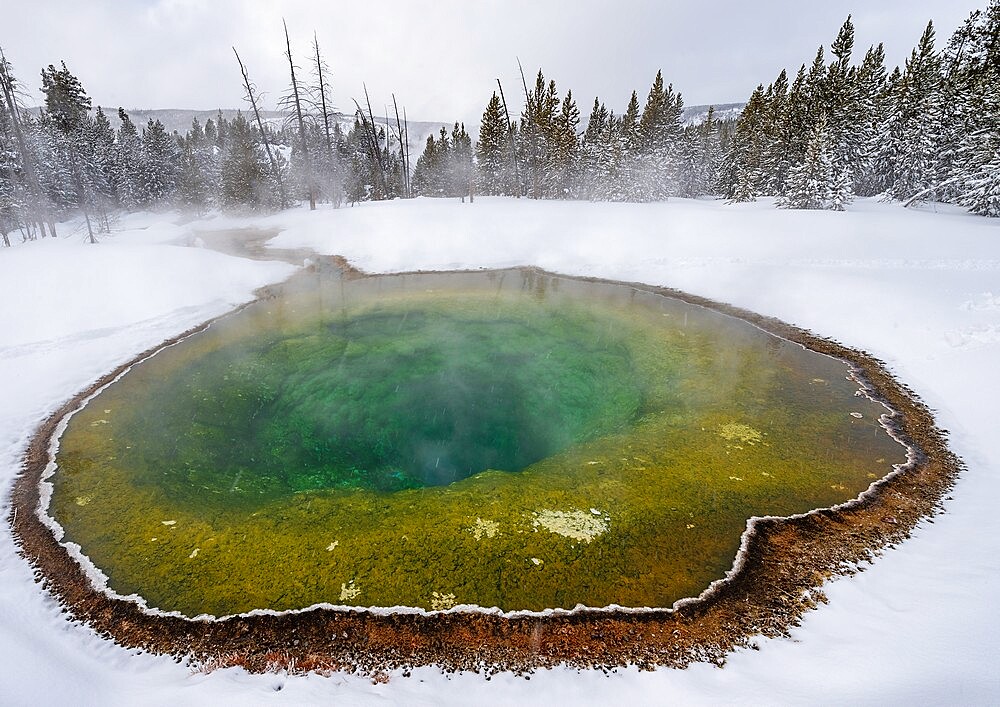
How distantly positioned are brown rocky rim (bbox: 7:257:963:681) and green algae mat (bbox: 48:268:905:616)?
216mm

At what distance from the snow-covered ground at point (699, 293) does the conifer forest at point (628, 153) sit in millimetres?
5750

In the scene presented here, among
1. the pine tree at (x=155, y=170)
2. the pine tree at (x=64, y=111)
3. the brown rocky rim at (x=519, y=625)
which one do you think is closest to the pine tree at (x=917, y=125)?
the brown rocky rim at (x=519, y=625)

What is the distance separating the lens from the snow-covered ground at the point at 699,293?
13.5 feet

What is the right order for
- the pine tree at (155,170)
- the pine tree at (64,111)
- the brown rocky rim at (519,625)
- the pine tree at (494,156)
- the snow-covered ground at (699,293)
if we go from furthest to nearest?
the pine tree at (155,170) < the pine tree at (494,156) < the pine tree at (64,111) < the brown rocky rim at (519,625) < the snow-covered ground at (699,293)

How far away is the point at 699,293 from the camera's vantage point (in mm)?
16812

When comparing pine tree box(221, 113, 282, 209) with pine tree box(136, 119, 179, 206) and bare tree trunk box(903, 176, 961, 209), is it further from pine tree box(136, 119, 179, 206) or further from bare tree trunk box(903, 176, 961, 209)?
bare tree trunk box(903, 176, 961, 209)

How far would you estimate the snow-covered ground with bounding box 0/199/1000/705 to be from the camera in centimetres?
411

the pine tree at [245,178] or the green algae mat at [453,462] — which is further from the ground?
the pine tree at [245,178]

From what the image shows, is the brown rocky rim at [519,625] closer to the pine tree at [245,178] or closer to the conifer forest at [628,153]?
the conifer forest at [628,153]

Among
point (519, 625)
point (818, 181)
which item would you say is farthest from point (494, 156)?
point (519, 625)

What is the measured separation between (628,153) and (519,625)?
4282cm

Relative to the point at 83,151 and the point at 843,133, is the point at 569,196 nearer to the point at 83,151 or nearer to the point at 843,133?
the point at 843,133

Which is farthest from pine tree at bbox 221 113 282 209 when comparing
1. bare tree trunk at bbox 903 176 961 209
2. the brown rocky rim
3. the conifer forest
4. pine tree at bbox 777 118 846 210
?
bare tree trunk at bbox 903 176 961 209

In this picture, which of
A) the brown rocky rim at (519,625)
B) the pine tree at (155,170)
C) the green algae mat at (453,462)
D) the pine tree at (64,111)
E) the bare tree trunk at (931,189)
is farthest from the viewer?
the pine tree at (155,170)
